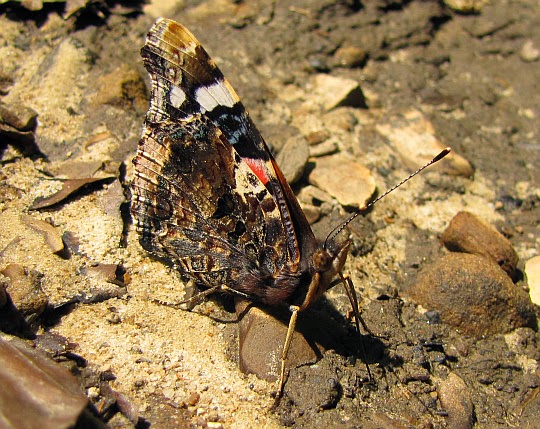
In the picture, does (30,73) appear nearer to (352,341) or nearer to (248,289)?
(248,289)

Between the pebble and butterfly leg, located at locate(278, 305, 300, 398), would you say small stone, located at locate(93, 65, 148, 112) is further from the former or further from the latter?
the pebble

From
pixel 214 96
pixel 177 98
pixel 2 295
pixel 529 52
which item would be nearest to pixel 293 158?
pixel 214 96

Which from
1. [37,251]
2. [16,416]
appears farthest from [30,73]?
[16,416]

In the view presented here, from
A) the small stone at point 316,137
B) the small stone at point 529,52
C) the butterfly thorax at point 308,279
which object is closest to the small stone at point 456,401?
the butterfly thorax at point 308,279

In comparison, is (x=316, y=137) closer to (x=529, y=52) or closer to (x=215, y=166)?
(x=215, y=166)

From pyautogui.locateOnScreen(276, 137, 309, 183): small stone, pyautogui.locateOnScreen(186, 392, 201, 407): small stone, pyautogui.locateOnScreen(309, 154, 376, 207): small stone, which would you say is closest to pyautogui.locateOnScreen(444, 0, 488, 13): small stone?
pyautogui.locateOnScreen(309, 154, 376, 207): small stone

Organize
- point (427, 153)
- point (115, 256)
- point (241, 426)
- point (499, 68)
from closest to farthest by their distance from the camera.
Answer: point (241, 426)
point (115, 256)
point (427, 153)
point (499, 68)
